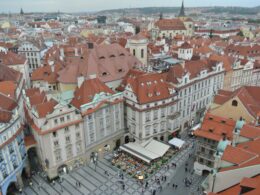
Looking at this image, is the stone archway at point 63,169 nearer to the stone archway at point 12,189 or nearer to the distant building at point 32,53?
the stone archway at point 12,189

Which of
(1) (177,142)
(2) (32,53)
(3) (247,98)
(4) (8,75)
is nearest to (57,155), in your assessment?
(1) (177,142)

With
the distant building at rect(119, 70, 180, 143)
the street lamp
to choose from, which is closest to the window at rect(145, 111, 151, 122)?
the distant building at rect(119, 70, 180, 143)

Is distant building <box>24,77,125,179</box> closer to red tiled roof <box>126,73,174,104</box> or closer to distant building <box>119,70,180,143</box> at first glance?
distant building <box>119,70,180,143</box>

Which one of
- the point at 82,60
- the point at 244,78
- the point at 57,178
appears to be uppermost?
the point at 82,60

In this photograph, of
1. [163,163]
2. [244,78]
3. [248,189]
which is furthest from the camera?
[244,78]

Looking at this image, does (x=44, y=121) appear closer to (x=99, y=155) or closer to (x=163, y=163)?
(x=99, y=155)

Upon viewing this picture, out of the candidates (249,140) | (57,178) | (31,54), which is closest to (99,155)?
(57,178)

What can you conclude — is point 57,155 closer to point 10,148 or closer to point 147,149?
point 10,148
